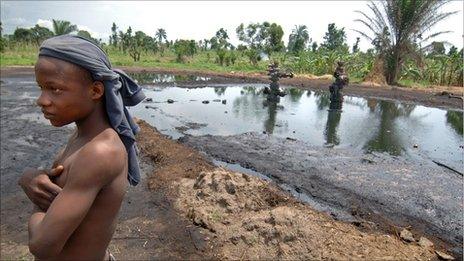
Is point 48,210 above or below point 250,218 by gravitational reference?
above

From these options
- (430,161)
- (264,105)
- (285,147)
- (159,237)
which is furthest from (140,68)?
(159,237)

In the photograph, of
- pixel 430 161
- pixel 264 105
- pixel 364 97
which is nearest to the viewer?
pixel 430 161

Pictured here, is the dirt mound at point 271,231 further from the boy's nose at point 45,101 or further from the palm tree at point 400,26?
the palm tree at point 400,26

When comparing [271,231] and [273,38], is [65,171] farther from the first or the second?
[273,38]

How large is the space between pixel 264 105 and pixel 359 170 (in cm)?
811

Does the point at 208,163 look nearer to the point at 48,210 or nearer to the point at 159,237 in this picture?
the point at 159,237

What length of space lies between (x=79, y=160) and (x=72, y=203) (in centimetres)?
15

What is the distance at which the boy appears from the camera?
1318 mm

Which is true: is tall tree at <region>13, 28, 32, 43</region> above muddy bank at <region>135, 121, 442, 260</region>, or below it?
above

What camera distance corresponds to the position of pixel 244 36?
151 feet

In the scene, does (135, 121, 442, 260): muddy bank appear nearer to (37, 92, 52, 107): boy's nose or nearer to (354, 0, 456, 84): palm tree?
(37, 92, 52, 107): boy's nose

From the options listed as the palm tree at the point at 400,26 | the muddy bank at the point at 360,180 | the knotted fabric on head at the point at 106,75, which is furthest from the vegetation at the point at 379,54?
the knotted fabric on head at the point at 106,75

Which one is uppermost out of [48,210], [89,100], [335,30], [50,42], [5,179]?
[335,30]

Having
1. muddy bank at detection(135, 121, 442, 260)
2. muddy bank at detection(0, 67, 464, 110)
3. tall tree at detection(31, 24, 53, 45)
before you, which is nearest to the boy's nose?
muddy bank at detection(135, 121, 442, 260)
